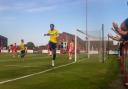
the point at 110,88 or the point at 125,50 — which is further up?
the point at 125,50

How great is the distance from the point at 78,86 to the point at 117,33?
9.73 ft

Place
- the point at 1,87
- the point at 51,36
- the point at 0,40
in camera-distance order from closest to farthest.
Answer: the point at 1,87, the point at 51,36, the point at 0,40

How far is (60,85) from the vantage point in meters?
10.6

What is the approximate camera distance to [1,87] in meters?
9.95

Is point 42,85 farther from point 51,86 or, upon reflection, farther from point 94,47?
point 94,47

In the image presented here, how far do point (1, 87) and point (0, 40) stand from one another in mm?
116302

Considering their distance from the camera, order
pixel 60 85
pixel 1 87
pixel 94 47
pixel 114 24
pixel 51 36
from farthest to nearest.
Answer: pixel 94 47
pixel 51 36
pixel 60 85
pixel 1 87
pixel 114 24

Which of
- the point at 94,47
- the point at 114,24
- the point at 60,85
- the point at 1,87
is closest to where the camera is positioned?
the point at 114,24

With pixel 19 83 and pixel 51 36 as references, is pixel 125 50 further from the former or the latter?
pixel 51 36

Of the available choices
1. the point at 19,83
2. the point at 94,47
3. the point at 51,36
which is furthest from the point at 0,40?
the point at 19,83

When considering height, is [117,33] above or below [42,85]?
above

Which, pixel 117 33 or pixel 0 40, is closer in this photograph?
pixel 117 33

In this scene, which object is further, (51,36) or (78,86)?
(51,36)

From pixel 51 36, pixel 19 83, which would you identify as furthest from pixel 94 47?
pixel 19 83
